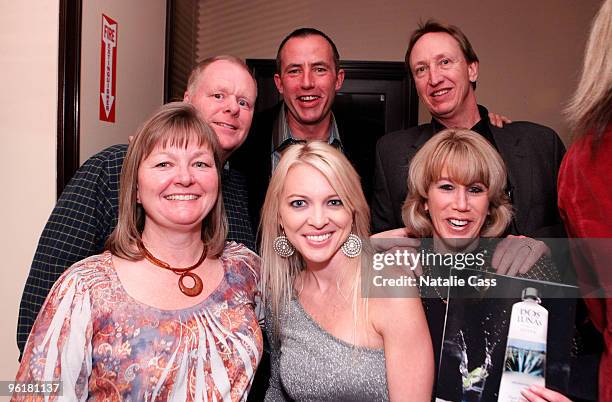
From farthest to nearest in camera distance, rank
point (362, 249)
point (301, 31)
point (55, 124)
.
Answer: point (301, 31), point (55, 124), point (362, 249)

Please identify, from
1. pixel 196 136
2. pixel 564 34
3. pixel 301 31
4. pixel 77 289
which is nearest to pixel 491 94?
pixel 564 34

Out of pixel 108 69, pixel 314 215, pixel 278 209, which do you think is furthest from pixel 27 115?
pixel 314 215

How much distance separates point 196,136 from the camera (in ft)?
4.79

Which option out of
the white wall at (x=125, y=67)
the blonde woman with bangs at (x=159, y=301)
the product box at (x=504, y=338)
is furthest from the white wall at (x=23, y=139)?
the product box at (x=504, y=338)

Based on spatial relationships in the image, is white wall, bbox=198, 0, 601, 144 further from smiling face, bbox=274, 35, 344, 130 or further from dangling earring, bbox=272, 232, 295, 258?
dangling earring, bbox=272, 232, 295, 258

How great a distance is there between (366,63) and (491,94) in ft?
3.62

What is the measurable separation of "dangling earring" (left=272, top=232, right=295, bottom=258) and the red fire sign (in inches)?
56.2

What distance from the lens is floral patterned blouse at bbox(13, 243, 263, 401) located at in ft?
4.06

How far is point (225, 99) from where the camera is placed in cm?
201

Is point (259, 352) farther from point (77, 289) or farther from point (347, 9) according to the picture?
point (347, 9)

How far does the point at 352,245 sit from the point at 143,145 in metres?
0.68

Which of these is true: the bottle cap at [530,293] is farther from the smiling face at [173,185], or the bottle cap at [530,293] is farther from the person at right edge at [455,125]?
the smiling face at [173,185]

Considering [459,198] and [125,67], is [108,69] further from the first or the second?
[459,198]

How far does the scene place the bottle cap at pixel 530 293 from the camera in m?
1.19
